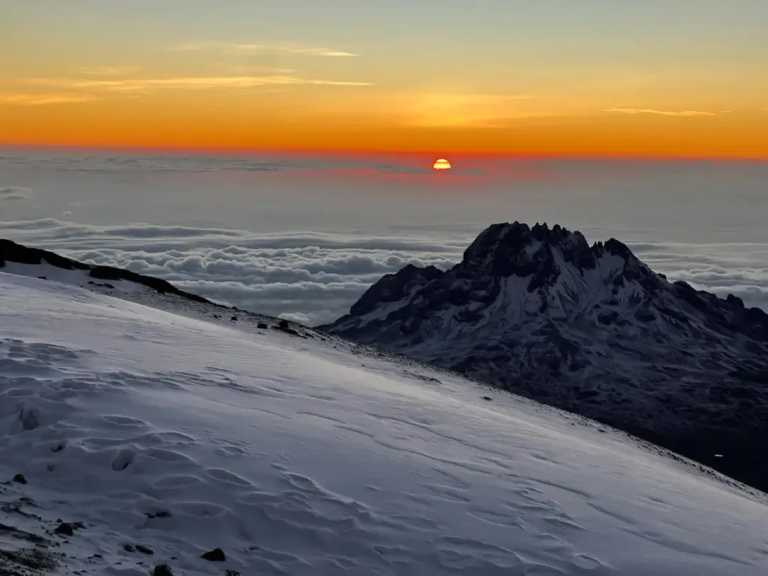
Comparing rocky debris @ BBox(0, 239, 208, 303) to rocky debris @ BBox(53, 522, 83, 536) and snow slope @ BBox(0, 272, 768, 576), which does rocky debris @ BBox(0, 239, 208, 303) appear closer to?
snow slope @ BBox(0, 272, 768, 576)

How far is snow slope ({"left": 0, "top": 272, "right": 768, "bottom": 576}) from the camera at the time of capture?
15.1 meters

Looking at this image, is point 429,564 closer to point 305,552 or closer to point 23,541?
point 305,552

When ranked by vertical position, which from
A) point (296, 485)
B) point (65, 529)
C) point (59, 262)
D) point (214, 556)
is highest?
point (59, 262)

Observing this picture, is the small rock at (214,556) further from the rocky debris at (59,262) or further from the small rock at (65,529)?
the rocky debris at (59,262)

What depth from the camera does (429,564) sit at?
15562 millimetres

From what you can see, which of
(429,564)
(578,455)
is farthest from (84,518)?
(578,455)

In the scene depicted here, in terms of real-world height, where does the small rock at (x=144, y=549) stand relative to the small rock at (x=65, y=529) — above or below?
below

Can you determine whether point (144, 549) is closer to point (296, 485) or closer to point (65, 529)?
point (65, 529)

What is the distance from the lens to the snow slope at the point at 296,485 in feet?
49.7

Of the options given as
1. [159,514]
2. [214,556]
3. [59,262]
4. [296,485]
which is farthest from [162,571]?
[59,262]

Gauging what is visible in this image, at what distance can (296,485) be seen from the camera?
17484 mm

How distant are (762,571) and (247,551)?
34.7ft

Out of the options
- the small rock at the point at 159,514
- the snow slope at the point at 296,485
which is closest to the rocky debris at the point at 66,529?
the snow slope at the point at 296,485

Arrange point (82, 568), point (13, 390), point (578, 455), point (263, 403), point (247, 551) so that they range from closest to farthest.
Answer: point (82, 568), point (247, 551), point (13, 390), point (263, 403), point (578, 455)
